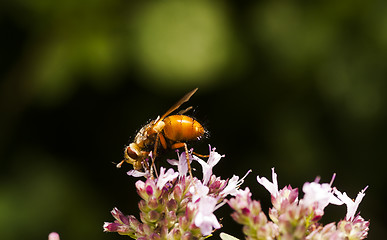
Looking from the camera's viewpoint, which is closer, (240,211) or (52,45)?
(240,211)

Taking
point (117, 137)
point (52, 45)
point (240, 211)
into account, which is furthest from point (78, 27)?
point (240, 211)

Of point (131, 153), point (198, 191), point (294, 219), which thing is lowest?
point (294, 219)

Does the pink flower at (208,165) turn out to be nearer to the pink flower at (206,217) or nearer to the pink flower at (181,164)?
the pink flower at (181,164)

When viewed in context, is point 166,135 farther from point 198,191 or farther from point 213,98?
point 213,98

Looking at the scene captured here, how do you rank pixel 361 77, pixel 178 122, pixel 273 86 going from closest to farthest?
pixel 178 122 → pixel 361 77 → pixel 273 86

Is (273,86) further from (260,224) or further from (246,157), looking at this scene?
(260,224)

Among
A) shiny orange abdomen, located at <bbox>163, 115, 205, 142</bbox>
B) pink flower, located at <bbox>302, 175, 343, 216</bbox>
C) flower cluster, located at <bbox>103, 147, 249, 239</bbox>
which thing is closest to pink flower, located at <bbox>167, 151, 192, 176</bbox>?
flower cluster, located at <bbox>103, 147, 249, 239</bbox>

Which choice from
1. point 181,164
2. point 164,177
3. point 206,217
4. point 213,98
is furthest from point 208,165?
point 213,98
